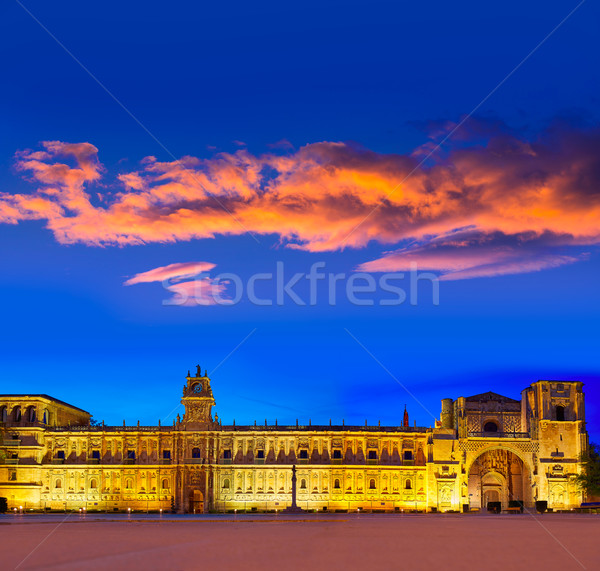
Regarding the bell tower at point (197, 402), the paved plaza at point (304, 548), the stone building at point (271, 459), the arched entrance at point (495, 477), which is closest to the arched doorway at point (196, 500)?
the stone building at point (271, 459)

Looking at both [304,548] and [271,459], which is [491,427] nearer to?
[271,459]

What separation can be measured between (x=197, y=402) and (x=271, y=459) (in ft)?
38.5

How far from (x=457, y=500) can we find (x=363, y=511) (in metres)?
12.1

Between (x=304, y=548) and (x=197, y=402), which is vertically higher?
(x=197, y=402)

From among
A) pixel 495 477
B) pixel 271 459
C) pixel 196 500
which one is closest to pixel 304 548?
pixel 271 459

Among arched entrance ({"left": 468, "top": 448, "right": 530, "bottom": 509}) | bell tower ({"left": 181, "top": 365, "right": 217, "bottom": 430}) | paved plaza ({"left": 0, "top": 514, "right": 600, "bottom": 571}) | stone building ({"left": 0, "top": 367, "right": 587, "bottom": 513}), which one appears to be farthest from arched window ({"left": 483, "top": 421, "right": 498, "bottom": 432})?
paved plaza ({"left": 0, "top": 514, "right": 600, "bottom": 571})

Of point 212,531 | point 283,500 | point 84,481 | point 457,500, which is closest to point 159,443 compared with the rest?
point 84,481

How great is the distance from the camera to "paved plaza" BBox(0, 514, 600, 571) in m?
30.6

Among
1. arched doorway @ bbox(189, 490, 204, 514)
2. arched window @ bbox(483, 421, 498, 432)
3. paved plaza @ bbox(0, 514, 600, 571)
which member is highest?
arched window @ bbox(483, 421, 498, 432)

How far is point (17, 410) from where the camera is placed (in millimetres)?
101250

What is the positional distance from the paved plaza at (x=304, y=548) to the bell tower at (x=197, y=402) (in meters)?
49.0

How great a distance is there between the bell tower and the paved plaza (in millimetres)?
48970

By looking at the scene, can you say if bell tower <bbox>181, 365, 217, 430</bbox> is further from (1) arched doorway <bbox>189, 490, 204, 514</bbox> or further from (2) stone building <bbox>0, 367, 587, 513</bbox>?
(1) arched doorway <bbox>189, 490, 204, 514</bbox>

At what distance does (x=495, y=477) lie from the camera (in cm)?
10744
